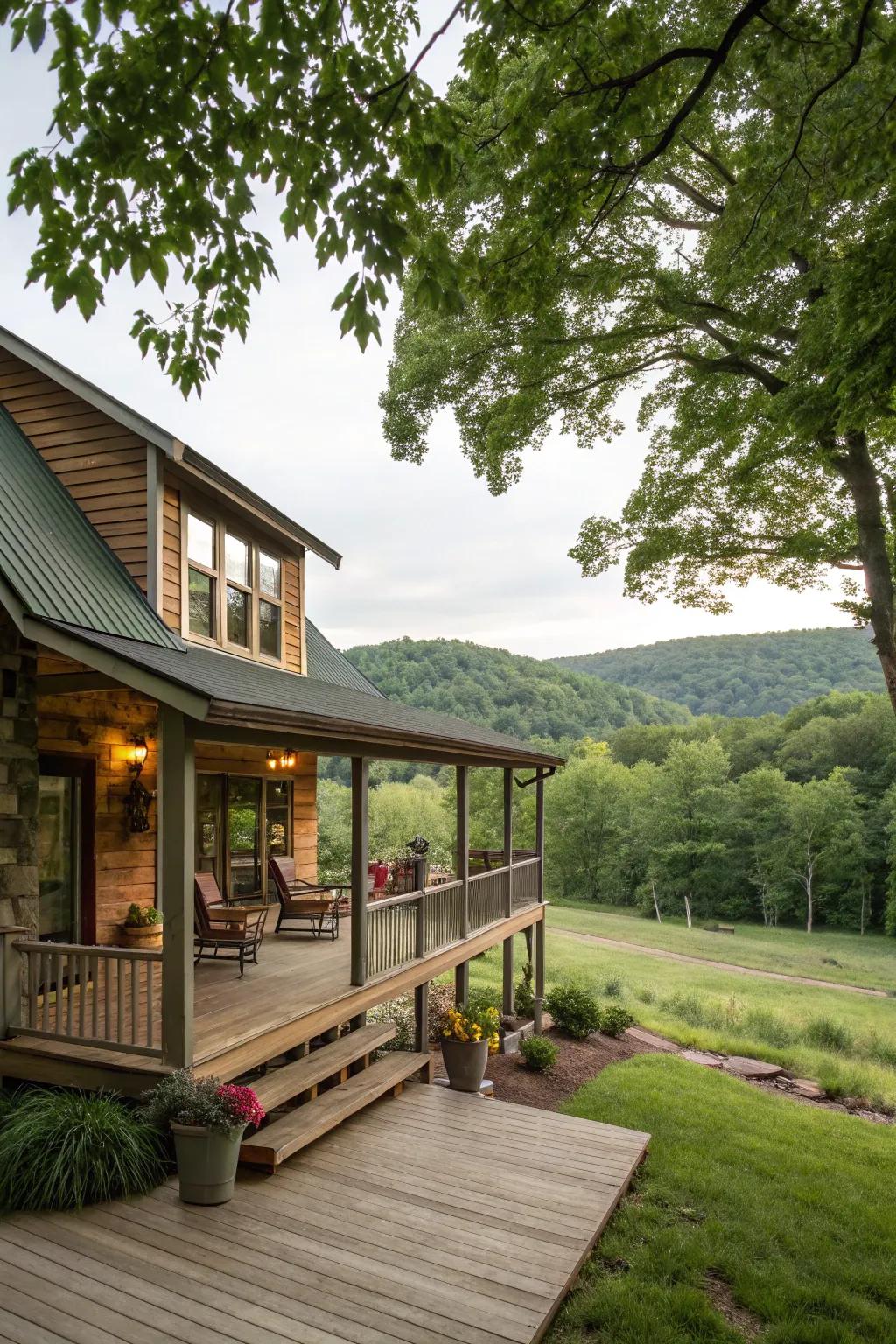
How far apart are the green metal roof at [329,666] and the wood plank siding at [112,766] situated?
3892 millimetres

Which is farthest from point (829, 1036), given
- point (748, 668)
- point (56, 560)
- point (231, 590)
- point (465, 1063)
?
point (748, 668)

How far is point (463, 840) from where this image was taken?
38.1 feet

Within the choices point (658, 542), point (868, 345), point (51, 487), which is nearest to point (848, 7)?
point (868, 345)

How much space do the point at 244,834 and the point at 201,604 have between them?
12.8 feet

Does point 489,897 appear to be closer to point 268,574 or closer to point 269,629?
point 269,629

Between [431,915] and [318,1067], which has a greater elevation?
[431,915]

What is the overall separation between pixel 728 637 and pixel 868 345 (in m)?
92.4

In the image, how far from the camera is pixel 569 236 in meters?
7.86

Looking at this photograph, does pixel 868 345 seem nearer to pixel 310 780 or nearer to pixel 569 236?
pixel 569 236

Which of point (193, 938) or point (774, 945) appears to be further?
point (774, 945)

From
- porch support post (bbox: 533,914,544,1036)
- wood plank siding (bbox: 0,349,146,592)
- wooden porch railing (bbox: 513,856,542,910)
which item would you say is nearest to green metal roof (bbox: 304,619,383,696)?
wooden porch railing (bbox: 513,856,542,910)

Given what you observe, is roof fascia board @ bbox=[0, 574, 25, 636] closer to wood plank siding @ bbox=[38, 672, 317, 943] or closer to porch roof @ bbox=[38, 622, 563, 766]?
porch roof @ bbox=[38, 622, 563, 766]

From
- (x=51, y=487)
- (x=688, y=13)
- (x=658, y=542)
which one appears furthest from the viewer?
(x=658, y=542)

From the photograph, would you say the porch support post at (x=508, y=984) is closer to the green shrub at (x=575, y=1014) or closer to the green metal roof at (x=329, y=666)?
the green shrub at (x=575, y=1014)
